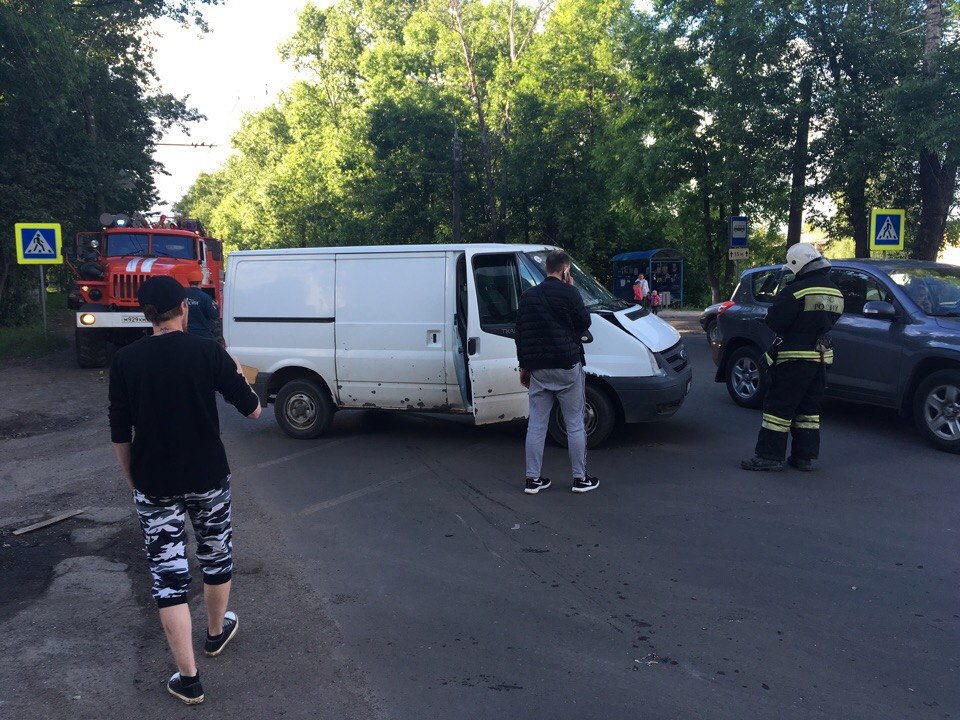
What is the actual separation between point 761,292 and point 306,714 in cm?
807

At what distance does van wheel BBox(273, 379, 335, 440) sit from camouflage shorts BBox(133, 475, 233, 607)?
507 centimetres

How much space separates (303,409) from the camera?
8930 millimetres

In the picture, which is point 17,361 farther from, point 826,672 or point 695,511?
point 826,672

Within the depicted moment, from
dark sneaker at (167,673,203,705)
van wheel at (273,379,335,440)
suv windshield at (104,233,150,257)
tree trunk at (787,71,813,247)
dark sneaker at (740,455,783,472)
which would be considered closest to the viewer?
dark sneaker at (167,673,203,705)

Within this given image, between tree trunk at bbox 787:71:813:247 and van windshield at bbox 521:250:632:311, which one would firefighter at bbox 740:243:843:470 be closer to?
van windshield at bbox 521:250:632:311

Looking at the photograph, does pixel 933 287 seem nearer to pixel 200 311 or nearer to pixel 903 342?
pixel 903 342

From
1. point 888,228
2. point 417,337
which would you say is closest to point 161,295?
point 417,337

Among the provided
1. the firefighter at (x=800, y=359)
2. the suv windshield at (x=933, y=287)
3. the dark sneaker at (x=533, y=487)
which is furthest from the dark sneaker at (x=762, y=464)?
the suv windshield at (x=933, y=287)

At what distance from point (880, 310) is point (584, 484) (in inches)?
148

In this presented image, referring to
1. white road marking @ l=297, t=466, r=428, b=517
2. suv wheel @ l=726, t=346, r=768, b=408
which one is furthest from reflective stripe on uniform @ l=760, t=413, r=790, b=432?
white road marking @ l=297, t=466, r=428, b=517

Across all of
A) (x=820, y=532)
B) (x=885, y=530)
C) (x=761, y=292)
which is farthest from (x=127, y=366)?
(x=761, y=292)

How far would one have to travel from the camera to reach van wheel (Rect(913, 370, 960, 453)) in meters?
7.47

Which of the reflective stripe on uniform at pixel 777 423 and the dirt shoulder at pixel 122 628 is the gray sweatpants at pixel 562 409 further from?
the dirt shoulder at pixel 122 628

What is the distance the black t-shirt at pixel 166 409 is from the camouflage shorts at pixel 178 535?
0.09 metres
